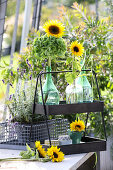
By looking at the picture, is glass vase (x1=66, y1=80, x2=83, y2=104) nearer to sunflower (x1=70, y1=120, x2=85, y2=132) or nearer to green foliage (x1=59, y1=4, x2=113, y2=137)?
sunflower (x1=70, y1=120, x2=85, y2=132)

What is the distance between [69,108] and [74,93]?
111 mm

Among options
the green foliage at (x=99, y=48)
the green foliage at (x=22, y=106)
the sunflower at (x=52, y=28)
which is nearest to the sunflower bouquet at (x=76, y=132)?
the green foliage at (x=22, y=106)

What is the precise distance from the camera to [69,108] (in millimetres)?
1770

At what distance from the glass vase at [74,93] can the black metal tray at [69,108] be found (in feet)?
0.16

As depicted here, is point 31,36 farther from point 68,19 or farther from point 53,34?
point 53,34

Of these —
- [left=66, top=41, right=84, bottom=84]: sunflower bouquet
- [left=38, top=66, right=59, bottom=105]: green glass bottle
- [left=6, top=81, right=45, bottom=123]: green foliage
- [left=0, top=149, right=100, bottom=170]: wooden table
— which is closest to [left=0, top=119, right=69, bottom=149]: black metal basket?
[left=6, top=81, right=45, bottom=123]: green foliage

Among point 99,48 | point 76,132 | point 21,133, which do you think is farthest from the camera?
point 99,48

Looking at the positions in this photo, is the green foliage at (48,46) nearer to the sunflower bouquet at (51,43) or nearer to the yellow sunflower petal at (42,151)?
the sunflower bouquet at (51,43)

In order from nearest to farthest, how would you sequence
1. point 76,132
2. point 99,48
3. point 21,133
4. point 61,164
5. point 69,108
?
point 61,164
point 69,108
point 76,132
point 21,133
point 99,48

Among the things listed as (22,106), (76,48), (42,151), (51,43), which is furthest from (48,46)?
(42,151)

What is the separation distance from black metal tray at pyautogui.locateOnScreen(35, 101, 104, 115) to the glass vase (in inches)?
1.9

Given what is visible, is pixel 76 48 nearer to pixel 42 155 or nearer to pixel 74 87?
pixel 74 87

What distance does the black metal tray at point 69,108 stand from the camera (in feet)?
5.66

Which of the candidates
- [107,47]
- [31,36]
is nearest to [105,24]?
[107,47]
